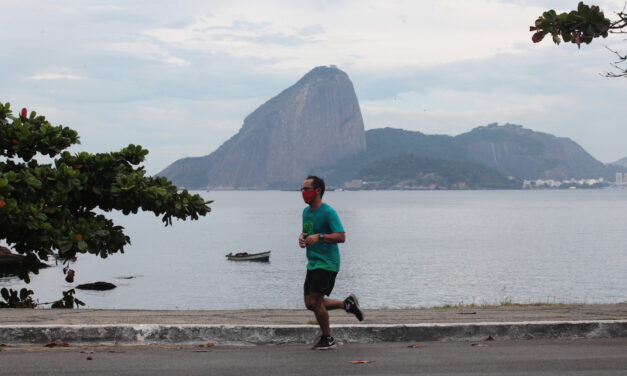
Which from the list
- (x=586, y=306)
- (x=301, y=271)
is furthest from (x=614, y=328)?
(x=301, y=271)

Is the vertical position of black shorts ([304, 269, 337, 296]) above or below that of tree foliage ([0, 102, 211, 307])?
below

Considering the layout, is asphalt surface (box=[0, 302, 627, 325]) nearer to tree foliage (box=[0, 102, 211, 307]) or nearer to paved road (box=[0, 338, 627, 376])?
paved road (box=[0, 338, 627, 376])

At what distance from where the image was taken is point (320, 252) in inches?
306

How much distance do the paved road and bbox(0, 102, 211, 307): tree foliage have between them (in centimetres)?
389

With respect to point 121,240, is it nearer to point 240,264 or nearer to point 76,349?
point 76,349

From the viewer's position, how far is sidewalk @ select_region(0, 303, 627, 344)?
7.97m

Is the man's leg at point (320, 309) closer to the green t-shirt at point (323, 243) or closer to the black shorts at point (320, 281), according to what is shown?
the black shorts at point (320, 281)

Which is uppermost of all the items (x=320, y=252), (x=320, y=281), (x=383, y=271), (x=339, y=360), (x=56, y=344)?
(x=320, y=252)

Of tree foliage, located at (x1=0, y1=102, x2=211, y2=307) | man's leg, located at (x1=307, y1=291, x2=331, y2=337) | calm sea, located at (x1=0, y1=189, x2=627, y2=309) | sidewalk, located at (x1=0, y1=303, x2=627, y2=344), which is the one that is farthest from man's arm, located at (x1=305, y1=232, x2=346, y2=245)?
calm sea, located at (x1=0, y1=189, x2=627, y2=309)

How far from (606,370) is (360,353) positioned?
7.32 feet

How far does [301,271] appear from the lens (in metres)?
55.5

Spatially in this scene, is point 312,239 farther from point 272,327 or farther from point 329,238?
point 272,327

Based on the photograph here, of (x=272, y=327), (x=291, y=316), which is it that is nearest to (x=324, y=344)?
(x=272, y=327)

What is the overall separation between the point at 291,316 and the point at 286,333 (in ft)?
4.54
